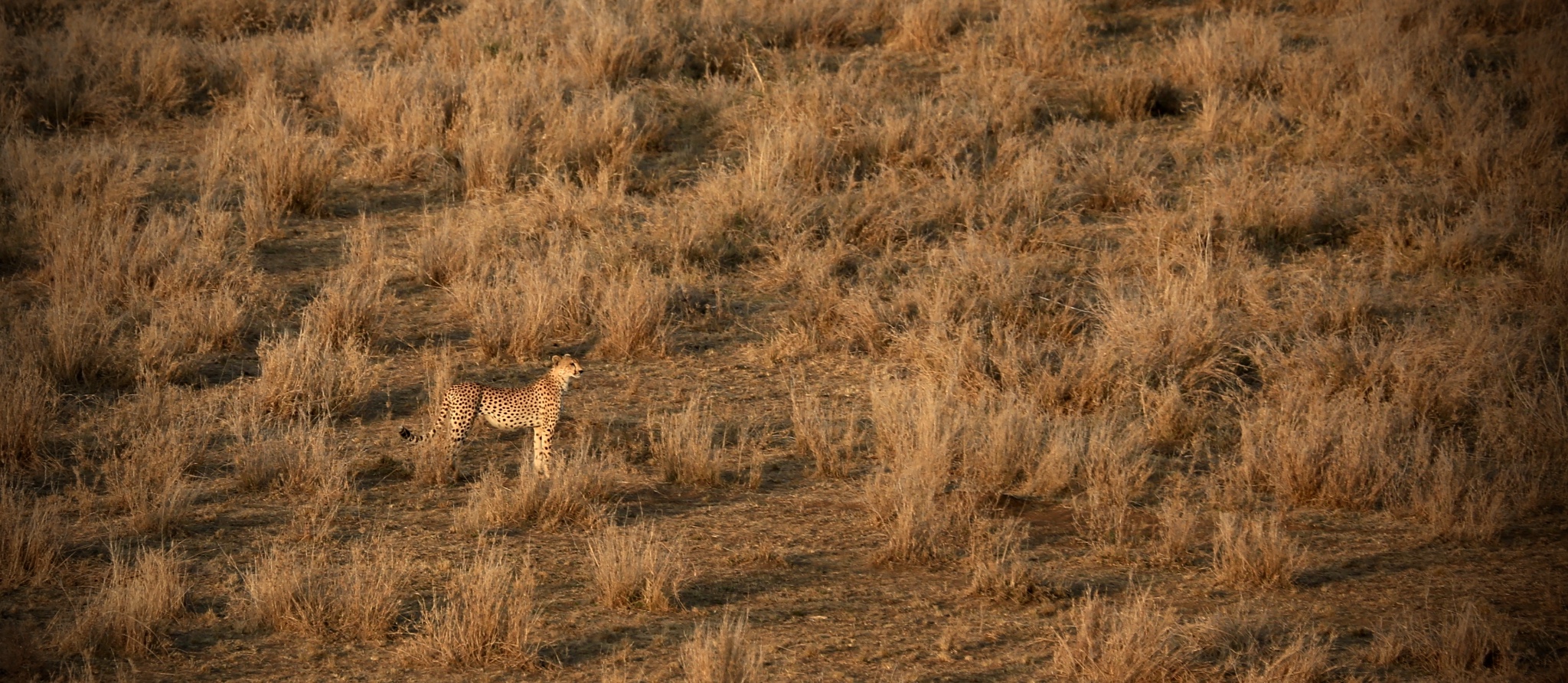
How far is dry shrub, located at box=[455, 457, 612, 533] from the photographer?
6367mm

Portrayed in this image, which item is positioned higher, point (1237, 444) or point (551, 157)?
point (551, 157)

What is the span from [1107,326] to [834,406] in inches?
62.9

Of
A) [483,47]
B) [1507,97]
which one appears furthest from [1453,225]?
[483,47]

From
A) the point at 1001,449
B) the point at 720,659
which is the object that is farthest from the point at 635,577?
the point at 1001,449

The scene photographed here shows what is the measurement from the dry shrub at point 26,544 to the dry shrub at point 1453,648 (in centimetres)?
480

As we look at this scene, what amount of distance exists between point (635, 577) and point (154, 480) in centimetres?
234

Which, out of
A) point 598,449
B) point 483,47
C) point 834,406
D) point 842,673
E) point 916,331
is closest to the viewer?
point 842,673

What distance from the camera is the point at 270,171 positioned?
10.4 meters

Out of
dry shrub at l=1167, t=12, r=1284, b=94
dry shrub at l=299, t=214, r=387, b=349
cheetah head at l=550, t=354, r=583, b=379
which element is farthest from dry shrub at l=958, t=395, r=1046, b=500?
dry shrub at l=1167, t=12, r=1284, b=94

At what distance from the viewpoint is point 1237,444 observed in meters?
7.29

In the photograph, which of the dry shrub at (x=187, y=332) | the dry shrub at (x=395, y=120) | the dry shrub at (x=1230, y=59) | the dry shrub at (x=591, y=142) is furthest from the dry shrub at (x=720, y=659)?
the dry shrub at (x=1230, y=59)

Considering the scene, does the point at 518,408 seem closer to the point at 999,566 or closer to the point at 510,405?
the point at 510,405

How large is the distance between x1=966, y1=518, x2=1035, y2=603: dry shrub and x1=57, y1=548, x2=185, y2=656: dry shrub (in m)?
2.90

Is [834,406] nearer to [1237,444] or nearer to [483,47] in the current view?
[1237,444]
